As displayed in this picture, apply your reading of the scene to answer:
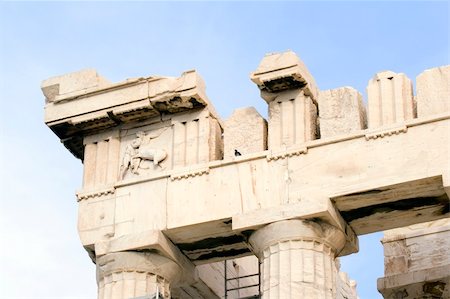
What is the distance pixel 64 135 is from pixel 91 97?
0.86 m

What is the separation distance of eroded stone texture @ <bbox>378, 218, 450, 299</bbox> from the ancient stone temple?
11.9ft

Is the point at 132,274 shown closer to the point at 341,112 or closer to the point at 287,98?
the point at 287,98

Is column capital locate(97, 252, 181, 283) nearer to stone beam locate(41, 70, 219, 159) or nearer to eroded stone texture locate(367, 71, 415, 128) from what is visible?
stone beam locate(41, 70, 219, 159)

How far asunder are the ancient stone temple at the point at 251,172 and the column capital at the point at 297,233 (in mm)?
21

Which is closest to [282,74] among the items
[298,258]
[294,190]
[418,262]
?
[294,190]

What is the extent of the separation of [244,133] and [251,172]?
0.96 m

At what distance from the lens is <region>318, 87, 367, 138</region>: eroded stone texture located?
24.0 meters

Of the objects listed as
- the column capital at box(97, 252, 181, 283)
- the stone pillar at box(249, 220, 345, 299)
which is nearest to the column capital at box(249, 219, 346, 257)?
the stone pillar at box(249, 220, 345, 299)

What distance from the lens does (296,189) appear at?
2359 centimetres

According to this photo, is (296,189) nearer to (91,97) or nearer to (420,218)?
(420,218)

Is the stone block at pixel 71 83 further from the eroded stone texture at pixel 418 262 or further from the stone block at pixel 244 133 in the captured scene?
the eroded stone texture at pixel 418 262

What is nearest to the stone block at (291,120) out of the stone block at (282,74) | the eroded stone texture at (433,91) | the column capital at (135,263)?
the stone block at (282,74)

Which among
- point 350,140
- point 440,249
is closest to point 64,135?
point 350,140

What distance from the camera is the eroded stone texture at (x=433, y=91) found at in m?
23.5
